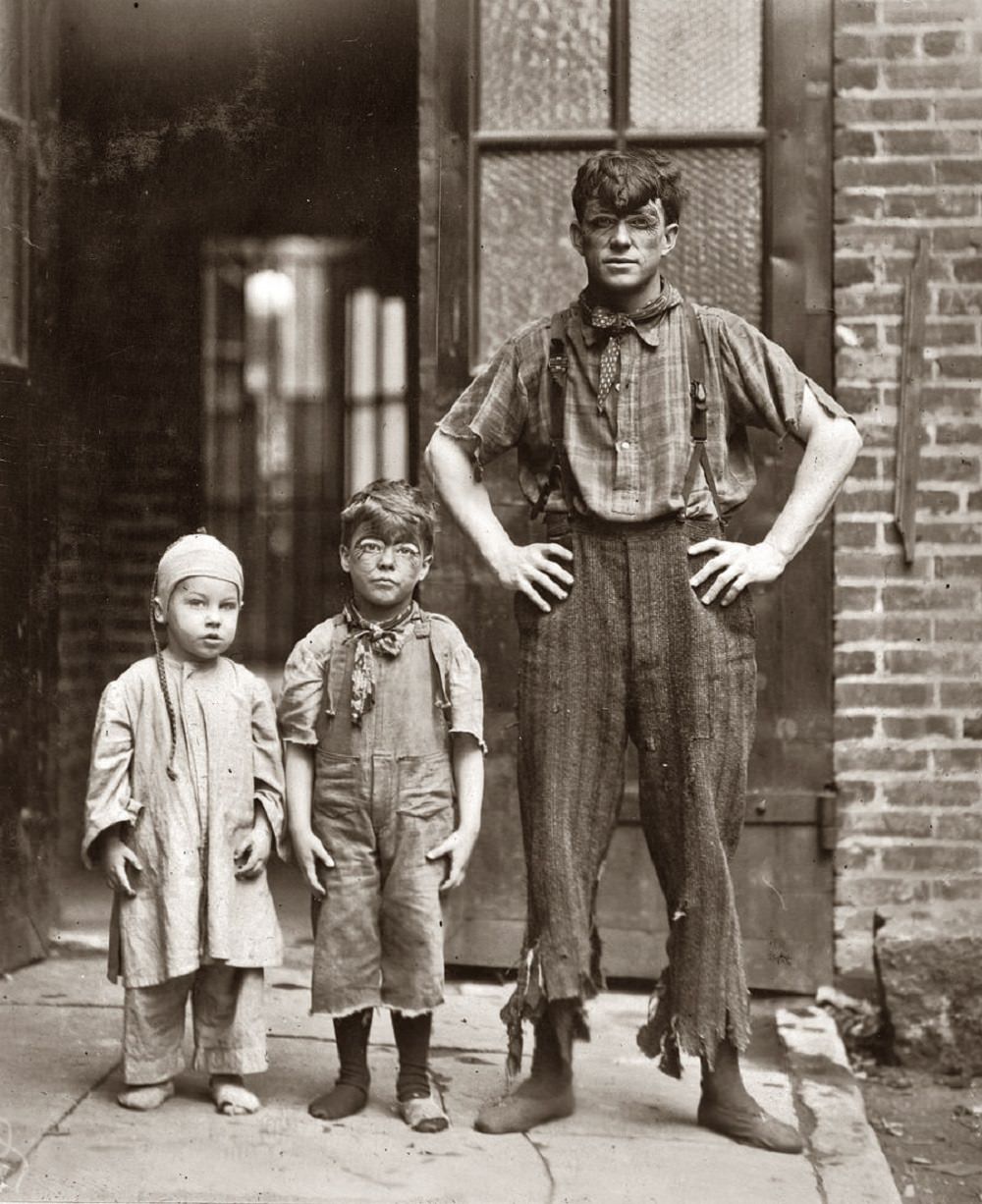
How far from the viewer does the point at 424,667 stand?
343 centimetres

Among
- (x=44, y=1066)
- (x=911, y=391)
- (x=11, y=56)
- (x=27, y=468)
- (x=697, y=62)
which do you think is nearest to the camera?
(x=44, y=1066)

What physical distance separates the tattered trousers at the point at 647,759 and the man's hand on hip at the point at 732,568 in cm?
3

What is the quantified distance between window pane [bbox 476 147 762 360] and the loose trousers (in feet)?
6.88

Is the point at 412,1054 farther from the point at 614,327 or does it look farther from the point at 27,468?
the point at 27,468

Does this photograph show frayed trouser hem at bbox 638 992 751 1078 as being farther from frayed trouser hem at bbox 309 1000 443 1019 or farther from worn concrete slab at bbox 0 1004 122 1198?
worn concrete slab at bbox 0 1004 122 1198

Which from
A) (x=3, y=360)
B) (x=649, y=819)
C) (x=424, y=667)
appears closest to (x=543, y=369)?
(x=424, y=667)

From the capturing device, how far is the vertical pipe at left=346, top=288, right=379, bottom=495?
604cm

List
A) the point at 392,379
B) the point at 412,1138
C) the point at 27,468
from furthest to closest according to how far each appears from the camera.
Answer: the point at 392,379, the point at 27,468, the point at 412,1138

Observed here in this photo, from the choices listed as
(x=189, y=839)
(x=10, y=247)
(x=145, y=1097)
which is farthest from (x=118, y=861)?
(x=10, y=247)

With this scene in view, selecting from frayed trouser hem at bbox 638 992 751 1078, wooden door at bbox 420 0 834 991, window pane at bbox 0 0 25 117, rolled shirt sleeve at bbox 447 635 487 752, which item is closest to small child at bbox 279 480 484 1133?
rolled shirt sleeve at bbox 447 635 487 752

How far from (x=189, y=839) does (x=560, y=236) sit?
225cm

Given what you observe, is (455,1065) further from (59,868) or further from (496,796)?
(59,868)

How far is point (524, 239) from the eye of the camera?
4.63 m

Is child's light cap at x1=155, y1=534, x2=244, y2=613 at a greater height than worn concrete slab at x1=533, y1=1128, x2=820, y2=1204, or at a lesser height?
greater
